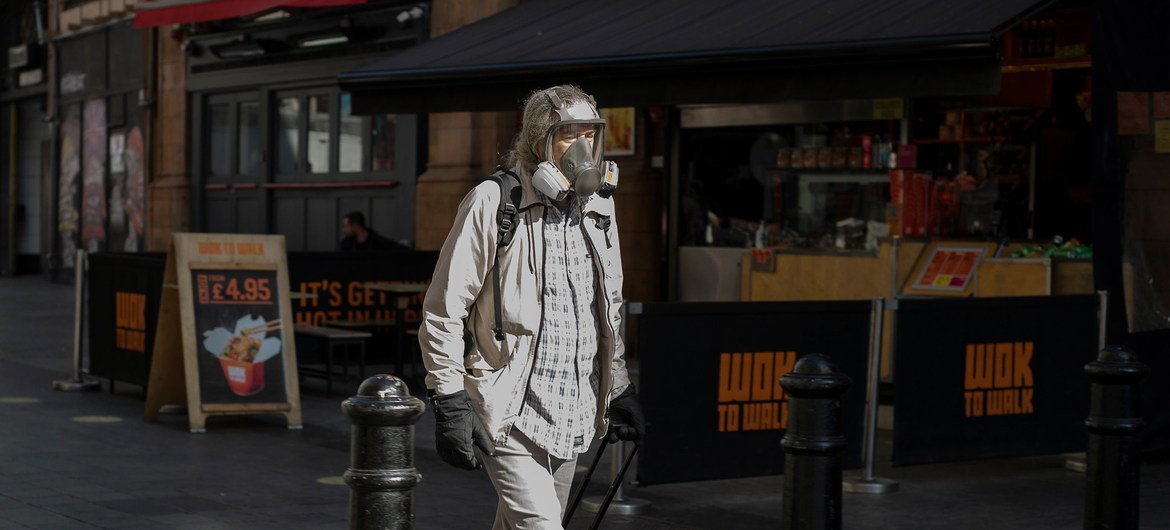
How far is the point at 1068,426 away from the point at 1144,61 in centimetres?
222

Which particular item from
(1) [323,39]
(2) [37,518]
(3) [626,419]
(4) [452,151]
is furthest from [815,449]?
(1) [323,39]

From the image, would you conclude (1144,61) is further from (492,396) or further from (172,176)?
(172,176)

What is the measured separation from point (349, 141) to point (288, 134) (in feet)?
4.82

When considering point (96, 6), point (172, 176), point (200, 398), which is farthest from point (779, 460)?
point (96, 6)

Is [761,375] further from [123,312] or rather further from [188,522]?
[123,312]

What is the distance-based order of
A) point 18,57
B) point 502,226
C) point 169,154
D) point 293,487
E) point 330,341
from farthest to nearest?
1. point 18,57
2. point 169,154
3. point 330,341
4. point 293,487
5. point 502,226

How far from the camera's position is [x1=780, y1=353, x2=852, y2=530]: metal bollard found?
5.12m

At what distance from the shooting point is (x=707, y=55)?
1060 centimetres

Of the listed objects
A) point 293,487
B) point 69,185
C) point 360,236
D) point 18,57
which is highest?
point 18,57

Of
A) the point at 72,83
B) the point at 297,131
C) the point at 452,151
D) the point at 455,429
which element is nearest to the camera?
the point at 455,429

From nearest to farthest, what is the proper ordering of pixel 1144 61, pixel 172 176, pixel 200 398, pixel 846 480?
pixel 846 480, pixel 1144 61, pixel 200 398, pixel 172 176

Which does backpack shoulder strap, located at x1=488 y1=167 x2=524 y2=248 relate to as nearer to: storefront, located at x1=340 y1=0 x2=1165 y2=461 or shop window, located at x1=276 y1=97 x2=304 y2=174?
storefront, located at x1=340 y1=0 x2=1165 y2=461

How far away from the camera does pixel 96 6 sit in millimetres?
25469

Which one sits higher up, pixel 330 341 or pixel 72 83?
pixel 72 83
